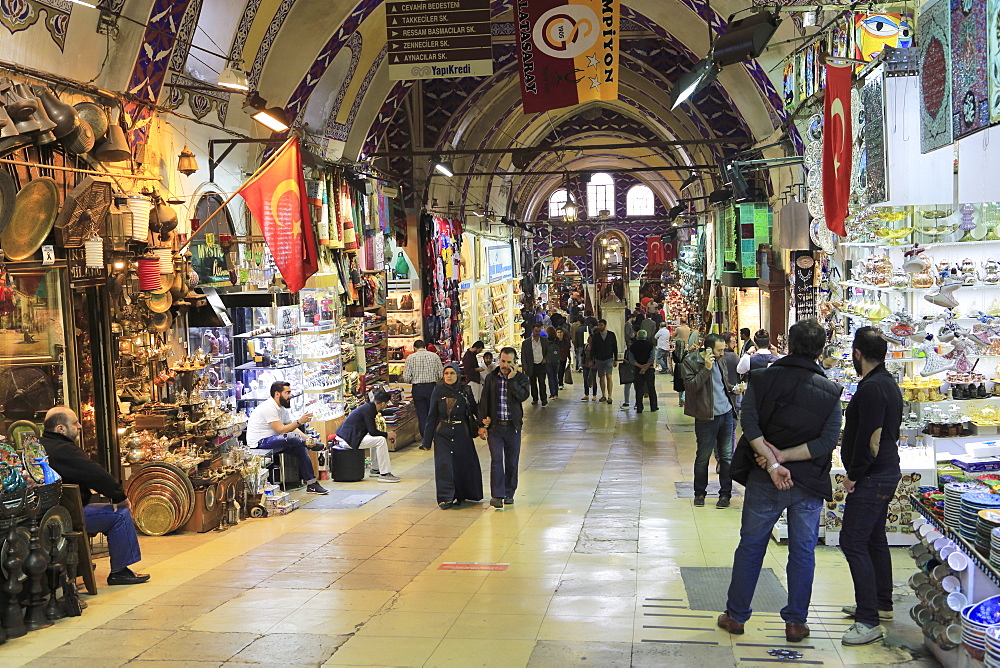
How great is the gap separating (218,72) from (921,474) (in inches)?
267

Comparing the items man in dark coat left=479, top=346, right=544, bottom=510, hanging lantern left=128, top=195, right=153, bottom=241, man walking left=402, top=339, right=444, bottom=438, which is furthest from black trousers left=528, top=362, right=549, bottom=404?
hanging lantern left=128, top=195, right=153, bottom=241

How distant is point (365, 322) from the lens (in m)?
13.3

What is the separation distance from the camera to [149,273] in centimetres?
761

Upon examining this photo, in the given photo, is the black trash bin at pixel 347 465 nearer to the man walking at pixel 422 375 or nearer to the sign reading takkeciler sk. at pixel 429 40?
the man walking at pixel 422 375

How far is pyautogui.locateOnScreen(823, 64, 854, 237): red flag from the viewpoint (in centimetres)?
652

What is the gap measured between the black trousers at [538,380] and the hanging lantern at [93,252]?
31.5ft

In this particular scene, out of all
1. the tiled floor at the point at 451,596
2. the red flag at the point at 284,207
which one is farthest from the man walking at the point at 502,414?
the red flag at the point at 284,207

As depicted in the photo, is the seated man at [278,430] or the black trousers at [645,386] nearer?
the seated man at [278,430]

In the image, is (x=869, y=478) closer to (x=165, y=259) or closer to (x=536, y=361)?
(x=165, y=259)

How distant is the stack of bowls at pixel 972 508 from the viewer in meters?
4.08

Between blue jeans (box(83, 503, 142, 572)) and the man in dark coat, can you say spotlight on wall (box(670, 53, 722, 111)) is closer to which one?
the man in dark coat

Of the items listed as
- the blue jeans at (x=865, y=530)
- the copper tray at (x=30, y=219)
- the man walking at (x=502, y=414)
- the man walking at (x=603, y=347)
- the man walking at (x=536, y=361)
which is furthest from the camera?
the man walking at (x=536, y=361)

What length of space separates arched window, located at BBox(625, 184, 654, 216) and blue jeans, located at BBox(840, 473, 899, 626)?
3076 cm

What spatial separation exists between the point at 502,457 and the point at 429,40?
385 cm
